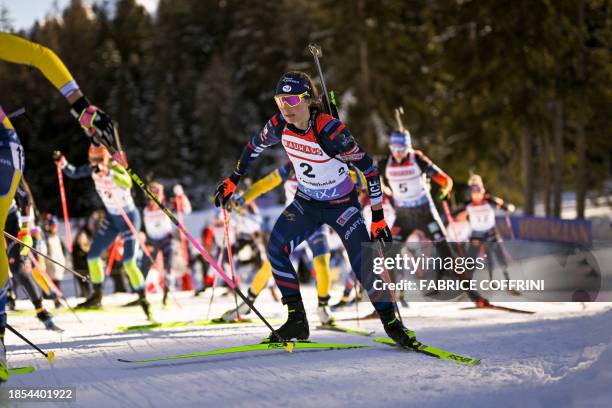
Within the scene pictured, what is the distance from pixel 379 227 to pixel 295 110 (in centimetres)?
112

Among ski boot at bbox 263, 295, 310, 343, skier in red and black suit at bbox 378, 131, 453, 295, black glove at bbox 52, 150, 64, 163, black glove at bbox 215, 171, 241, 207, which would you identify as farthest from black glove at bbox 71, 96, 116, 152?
skier in red and black suit at bbox 378, 131, 453, 295

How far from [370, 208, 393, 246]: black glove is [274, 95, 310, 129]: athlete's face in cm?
90

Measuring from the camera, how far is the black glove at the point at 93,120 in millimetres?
4953

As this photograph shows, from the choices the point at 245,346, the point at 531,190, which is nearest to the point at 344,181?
the point at 245,346

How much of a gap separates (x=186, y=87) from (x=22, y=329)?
48346mm

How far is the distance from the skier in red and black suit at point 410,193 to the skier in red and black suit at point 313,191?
12.7 ft

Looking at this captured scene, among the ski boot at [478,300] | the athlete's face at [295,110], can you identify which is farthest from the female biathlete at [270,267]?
the ski boot at [478,300]

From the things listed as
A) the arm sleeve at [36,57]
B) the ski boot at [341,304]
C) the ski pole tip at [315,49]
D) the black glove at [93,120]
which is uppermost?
the ski pole tip at [315,49]

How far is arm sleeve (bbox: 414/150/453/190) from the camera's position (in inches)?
352

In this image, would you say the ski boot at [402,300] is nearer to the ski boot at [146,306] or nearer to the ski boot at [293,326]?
the ski boot at [146,306]

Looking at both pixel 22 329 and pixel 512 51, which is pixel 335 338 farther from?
pixel 512 51

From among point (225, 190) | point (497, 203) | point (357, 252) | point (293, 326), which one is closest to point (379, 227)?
point (357, 252)

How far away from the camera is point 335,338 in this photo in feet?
21.1

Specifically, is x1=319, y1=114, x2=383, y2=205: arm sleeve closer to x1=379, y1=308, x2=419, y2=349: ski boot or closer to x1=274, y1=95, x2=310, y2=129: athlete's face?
x1=274, y1=95, x2=310, y2=129: athlete's face
